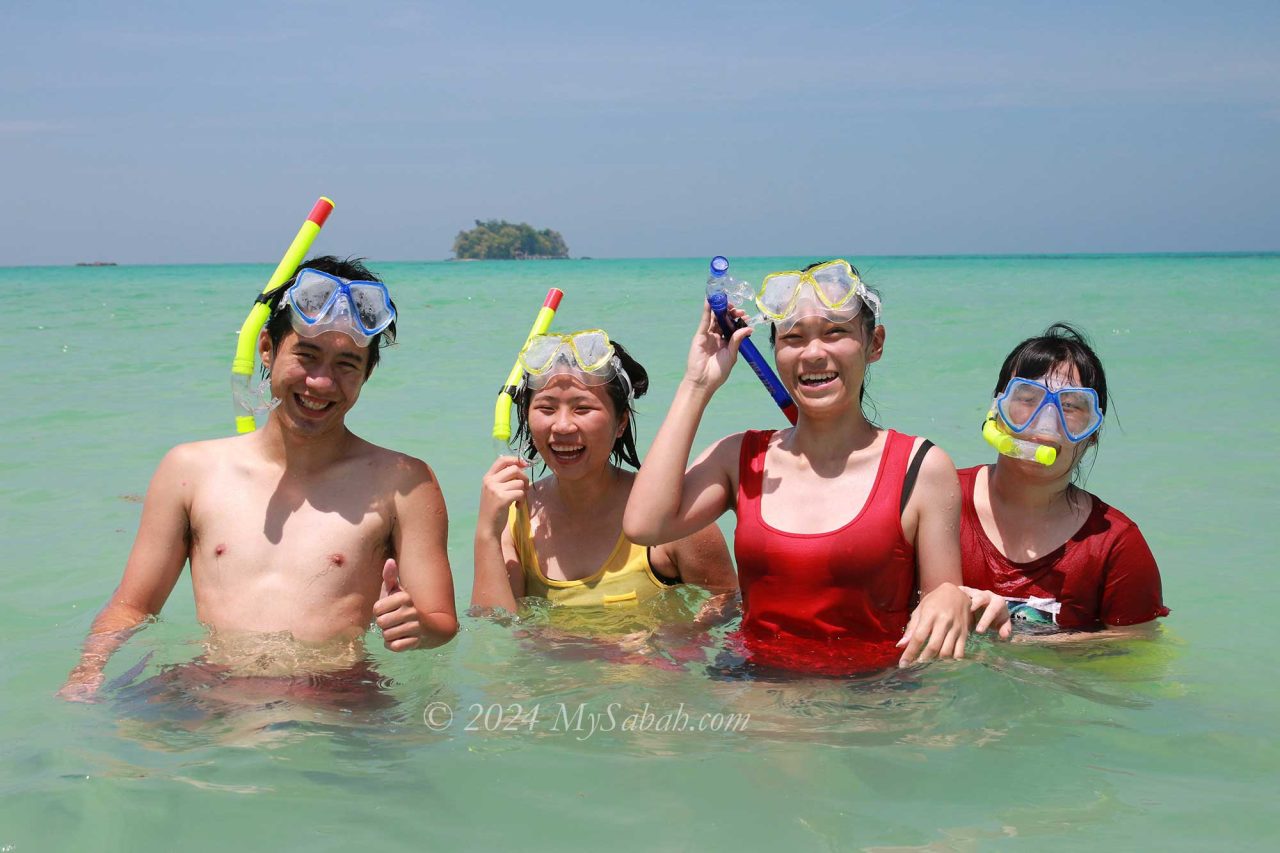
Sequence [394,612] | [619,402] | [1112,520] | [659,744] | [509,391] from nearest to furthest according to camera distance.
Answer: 1. [394,612]
2. [659,744]
3. [1112,520]
4. [509,391]
5. [619,402]

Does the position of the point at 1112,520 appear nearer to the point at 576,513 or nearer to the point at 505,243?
the point at 576,513

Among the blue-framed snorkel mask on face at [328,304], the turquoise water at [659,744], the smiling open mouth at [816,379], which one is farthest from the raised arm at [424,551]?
the smiling open mouth at [816,379]

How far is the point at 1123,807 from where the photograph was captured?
2.87 metres

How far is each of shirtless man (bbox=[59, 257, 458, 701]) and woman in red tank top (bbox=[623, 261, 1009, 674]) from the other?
0.69 metres

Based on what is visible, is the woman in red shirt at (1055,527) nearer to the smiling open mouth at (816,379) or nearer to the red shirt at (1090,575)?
the red shirt at (1090,575)

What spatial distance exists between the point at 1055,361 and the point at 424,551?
205cm

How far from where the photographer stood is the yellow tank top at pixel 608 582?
395 centimetres

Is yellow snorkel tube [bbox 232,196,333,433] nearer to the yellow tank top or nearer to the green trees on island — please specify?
the yellow tank top

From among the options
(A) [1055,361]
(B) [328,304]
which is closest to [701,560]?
(A) [1055,361]

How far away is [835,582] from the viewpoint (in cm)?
334

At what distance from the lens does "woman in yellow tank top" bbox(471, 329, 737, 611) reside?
3830mm

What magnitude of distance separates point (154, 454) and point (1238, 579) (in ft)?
20.8

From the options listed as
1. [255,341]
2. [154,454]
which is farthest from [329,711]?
[154,454]

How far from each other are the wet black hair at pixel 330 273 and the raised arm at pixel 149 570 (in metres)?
0.44
